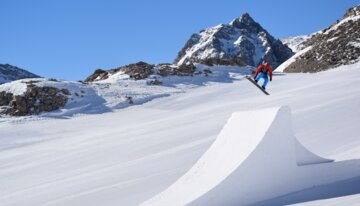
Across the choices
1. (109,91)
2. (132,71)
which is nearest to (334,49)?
(132,71)

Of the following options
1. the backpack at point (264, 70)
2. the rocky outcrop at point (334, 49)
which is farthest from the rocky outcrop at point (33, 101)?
the rocky outcrop at point (334, 49)

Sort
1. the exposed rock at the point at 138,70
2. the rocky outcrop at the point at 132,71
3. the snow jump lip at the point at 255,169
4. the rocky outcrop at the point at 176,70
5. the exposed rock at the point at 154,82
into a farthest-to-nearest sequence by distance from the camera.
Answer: the rocky outcrop at the point at 176,70 < the rocky outcrop at the point at 132,71 < the exposed rock at the point at 138,70 < the exposed rock at the point at 154,82 < the snow jump lip at the point at 255,169

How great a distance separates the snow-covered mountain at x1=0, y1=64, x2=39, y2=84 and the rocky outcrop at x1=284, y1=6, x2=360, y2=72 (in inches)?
4028

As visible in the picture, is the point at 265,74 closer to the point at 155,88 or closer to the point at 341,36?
the point at 155,88

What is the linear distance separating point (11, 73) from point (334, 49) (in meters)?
123

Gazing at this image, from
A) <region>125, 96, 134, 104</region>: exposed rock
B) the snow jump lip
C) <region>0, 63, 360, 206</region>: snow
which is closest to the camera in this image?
the snow jump lip

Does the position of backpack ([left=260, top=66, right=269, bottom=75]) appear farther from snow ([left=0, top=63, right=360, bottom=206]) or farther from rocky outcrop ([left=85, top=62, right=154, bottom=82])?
rocky outcrop ([left=85, top=62, right=154, bottom=82])

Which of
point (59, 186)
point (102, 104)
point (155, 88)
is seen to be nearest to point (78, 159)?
point (59, 186)

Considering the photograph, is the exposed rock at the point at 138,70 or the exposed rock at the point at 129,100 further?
the exposed rock at the point at 138,70

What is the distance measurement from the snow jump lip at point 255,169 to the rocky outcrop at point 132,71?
33.3m

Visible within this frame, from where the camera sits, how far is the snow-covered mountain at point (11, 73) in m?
139

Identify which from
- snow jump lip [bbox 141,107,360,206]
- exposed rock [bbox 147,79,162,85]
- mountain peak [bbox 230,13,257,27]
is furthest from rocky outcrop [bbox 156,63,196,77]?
mountain peak [bbox 230,13,257,27]

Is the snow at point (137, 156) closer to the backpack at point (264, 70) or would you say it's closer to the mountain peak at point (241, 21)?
the backpack at point (264, 70)

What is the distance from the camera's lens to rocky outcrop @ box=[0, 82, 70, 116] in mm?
29453
